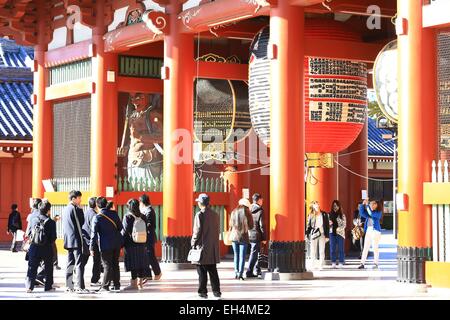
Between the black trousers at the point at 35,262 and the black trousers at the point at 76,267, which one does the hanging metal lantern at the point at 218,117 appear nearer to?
the black trousers at the point at 76,267

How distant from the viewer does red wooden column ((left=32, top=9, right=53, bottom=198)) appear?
29656 mm

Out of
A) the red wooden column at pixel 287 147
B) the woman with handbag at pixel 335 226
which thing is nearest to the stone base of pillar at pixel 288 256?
the red wooden column at pixel 287 147

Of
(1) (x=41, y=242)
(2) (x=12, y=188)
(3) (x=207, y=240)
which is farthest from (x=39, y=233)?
(2) (x=12, y=188)

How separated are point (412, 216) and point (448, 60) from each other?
2.63 meters

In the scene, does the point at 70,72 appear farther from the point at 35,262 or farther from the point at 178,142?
the point at 35,262

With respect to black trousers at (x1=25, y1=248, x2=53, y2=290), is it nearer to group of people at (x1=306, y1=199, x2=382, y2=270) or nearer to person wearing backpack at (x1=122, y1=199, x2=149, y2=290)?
person wearing backpack at (x1=122, y1=199, x2=149, y2=290)

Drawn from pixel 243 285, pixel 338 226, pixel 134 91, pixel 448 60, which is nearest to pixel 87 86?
pixel 134 91

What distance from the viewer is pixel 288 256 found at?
20.0 meters

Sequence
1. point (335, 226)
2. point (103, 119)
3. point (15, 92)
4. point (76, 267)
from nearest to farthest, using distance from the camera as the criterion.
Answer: point (76, 267)
point (335, 226)
point (103, 119)
point (15, 92)

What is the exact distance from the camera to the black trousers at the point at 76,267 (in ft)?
59.3

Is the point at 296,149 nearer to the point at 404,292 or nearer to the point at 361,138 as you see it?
the point at 404,292

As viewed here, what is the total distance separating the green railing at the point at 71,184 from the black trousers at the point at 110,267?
9.38 m

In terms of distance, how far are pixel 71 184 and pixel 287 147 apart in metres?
10.1

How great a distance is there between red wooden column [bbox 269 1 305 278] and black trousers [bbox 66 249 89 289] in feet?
13.0
